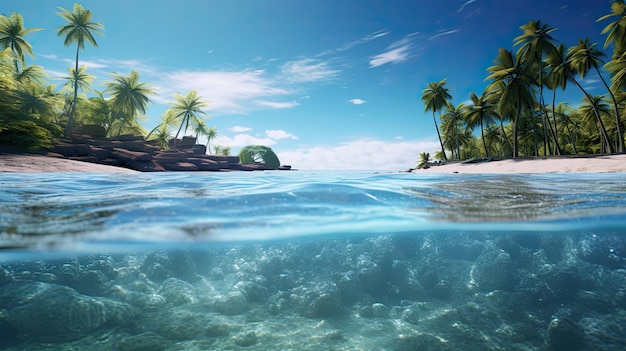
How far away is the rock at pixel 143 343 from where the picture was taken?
195 inches

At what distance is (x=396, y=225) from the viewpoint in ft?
20.3

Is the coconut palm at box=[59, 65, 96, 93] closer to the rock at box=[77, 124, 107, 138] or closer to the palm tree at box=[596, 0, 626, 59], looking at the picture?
the rock at box=[77, 124, 107, 138]

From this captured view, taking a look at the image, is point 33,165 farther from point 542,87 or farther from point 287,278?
point 542,87

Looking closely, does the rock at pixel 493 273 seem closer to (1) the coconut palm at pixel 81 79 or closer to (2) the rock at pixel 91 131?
(2) the rock at pixel 91 131

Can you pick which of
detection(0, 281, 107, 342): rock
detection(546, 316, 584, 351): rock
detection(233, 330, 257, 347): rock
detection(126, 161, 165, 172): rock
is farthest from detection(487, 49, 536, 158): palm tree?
detection(0, 281, 107, 342): rock

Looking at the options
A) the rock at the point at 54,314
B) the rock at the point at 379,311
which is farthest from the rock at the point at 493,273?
the rock at the point at 54,314

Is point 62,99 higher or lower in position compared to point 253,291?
higher

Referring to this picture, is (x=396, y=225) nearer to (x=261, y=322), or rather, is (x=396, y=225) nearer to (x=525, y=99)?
(x=261, y=322)

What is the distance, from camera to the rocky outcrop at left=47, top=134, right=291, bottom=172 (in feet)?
81.3

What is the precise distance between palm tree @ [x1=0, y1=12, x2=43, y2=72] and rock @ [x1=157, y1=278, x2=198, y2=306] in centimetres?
4412

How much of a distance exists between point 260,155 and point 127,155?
87.8 feet

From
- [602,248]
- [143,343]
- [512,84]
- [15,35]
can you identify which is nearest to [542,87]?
[512,84]

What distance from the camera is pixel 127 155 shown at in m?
26.3

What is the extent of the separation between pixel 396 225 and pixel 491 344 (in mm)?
2455
